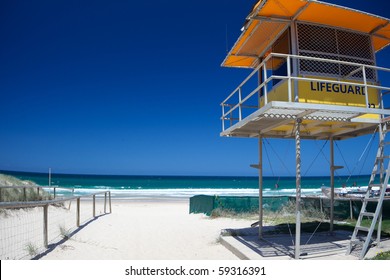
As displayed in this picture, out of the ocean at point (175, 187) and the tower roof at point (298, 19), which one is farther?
the ocean at point (175, 187)

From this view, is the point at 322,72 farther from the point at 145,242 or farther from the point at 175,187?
Answer: the point at 175,187

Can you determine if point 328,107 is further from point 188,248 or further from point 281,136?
point 188,248

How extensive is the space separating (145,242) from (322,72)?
7021 mm

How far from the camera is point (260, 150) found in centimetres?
979

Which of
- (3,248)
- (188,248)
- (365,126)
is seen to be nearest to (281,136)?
(365,126)

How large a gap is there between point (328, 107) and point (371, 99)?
224 centimetres

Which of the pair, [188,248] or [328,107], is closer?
[328,107]

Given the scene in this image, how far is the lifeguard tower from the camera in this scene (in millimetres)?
7254

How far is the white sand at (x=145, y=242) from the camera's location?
8.24 metres

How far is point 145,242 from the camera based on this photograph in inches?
394

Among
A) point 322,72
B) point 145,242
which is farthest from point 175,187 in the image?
point 322,72

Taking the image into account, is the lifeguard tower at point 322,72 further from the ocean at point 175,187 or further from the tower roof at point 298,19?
the ocean at point 175,187

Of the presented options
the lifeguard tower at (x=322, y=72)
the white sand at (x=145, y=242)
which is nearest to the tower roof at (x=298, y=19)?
the lifeguard tower at (x=322, y=72)

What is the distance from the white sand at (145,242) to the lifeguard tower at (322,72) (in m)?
3.02
